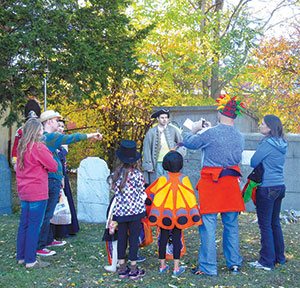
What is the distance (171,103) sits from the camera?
10281 mm

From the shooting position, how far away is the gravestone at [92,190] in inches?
258

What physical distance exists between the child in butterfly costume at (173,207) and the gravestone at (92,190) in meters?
2.51

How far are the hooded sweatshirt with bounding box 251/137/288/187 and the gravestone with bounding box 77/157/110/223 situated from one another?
3.01 meters

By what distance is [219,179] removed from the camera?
4078 mm

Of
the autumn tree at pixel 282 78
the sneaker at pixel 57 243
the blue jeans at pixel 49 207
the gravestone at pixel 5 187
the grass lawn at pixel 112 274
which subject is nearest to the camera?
the grass lawn at pixel 112 274

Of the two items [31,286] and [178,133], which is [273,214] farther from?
[31,286]

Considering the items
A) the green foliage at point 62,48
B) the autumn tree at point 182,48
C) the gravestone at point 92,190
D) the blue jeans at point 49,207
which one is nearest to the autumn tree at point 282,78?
the autumn tree at point 182,48

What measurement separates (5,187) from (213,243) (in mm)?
4936

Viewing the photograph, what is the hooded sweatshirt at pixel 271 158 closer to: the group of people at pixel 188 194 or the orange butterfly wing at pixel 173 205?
the group of people at pixel 188 194

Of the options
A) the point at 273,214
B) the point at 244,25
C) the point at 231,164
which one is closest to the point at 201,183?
the point at 231,164

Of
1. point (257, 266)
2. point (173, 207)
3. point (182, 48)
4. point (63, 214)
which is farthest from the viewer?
point (182, 48)

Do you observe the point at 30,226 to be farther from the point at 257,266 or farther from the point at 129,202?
the point at 257,266

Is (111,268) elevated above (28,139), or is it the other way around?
(28,139)

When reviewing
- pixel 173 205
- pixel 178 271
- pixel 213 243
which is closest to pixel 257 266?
pixel 213 243
